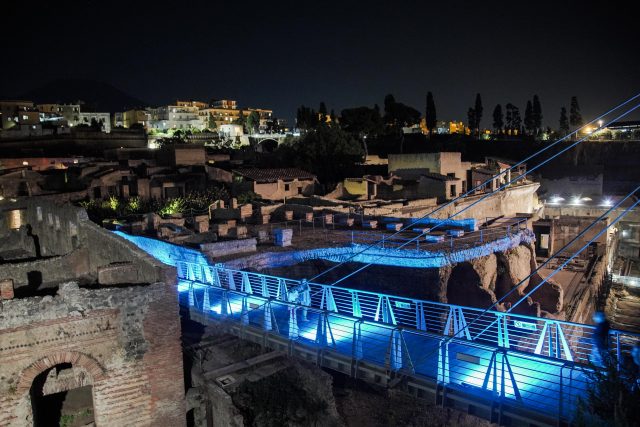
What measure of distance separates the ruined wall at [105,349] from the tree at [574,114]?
89.8 m

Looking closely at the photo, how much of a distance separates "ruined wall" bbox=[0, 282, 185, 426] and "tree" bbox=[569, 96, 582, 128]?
295 ft

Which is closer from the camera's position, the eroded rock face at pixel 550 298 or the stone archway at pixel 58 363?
the stone archway at pixel 58 363

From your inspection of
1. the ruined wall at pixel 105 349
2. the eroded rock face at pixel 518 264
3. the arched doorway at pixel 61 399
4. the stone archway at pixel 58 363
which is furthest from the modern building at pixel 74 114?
the stone archway at pixel 58 363

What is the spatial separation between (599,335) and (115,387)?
8.39m

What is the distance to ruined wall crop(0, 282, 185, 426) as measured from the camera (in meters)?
8.47

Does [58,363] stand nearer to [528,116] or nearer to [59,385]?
[59,385]

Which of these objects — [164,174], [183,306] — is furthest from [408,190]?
[183,306]

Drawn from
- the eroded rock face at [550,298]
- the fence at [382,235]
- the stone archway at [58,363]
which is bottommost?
the eroded rock face at [550,298]

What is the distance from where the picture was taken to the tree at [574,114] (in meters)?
84.1

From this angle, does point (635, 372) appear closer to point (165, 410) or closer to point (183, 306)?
point (165, 410)

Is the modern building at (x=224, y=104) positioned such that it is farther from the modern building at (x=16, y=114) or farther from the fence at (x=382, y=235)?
the fence at (x=382, y=235)

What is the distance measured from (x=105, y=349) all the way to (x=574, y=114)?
91.5 m

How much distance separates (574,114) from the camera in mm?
84375

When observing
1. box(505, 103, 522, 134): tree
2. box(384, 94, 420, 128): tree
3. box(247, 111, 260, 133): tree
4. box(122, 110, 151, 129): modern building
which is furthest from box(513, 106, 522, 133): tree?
box(122, 110, 151, 129): modern building
